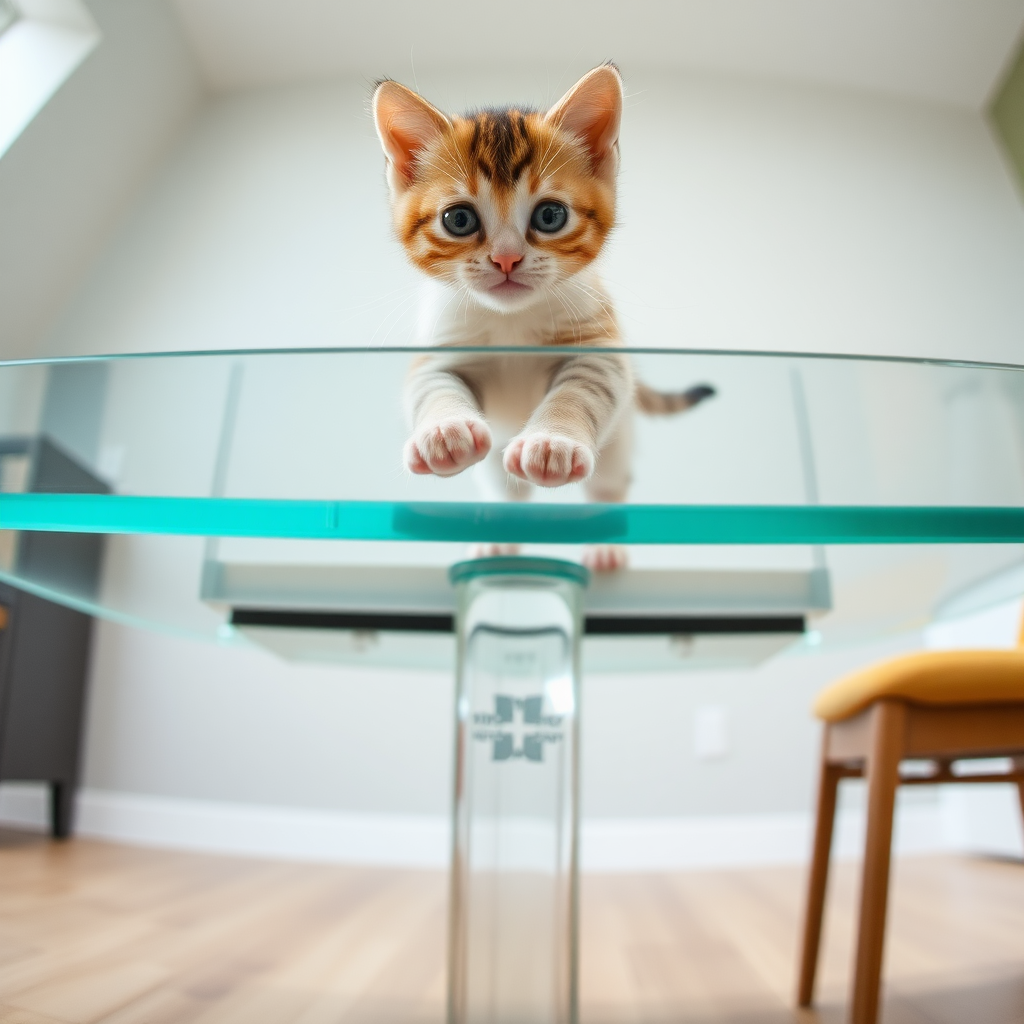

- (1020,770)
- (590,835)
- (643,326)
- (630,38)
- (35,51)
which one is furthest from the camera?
(590,835)

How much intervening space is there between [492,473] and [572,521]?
0.17 meters

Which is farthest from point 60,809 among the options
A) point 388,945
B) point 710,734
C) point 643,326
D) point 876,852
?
point 876,852

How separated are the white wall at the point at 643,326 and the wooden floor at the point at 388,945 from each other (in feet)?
0.85

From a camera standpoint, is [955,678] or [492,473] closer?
[492,473]

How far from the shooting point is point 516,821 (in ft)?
1.50

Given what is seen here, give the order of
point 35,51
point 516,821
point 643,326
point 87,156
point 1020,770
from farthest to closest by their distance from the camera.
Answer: point 87,156 → point 643,326 → point 35,51 → point 1020,770 → point 516,821

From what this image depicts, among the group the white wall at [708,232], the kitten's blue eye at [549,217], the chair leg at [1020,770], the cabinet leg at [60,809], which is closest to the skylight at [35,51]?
the white wall at [708,232]

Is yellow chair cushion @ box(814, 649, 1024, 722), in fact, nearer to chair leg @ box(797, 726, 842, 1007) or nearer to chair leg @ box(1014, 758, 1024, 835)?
chair leg @ box(797, 726, 842, 1007)

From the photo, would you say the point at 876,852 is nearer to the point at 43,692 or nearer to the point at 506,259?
the point at 506,259

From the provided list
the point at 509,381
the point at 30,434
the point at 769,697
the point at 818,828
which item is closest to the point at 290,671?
the point at 769,697

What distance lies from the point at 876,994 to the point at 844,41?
93 centimetres

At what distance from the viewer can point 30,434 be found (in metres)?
0.45

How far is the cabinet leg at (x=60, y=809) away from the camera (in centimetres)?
175

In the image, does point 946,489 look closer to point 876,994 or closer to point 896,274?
point 876,994
